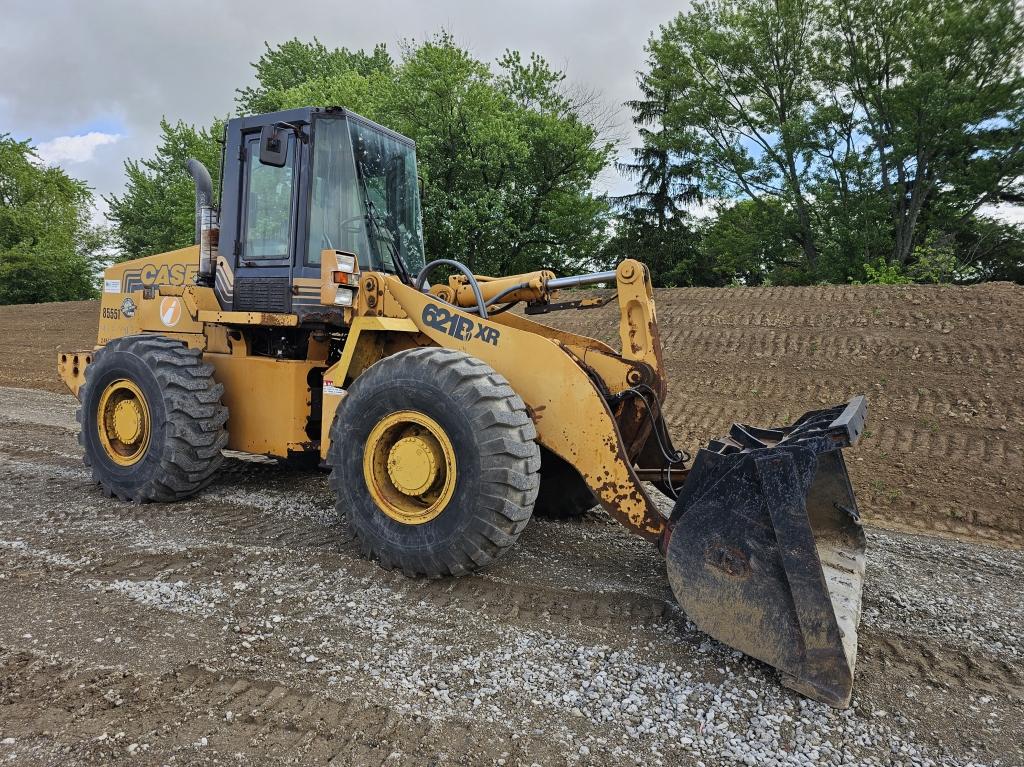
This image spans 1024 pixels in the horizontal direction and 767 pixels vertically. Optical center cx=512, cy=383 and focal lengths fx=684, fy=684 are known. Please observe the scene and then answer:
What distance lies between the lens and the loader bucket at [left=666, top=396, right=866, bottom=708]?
2746 mm

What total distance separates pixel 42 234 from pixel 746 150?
3202 cm

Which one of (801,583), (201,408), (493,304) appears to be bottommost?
(801,583)

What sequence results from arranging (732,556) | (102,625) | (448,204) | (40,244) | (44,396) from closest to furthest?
1. (732,556)
2. (102,625)
3. (44,396)
4. (448,204)
5. (40,244)

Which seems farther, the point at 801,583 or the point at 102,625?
the point at 102,625

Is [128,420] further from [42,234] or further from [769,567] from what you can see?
[42,234]

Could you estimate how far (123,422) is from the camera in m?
5.27

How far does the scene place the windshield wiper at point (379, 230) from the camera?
4.94 meters

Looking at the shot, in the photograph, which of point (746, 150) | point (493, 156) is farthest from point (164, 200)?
point (746, 150)

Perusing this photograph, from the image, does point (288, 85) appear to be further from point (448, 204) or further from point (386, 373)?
point (386, 373)

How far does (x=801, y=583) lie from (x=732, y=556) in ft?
0.97

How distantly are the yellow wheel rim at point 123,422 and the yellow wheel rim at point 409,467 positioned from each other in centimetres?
221

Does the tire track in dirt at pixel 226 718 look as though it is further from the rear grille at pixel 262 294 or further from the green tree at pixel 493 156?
the green tree at pixel 493 156

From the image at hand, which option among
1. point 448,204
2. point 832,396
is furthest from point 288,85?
point 832,396

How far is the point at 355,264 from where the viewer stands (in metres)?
4.67
